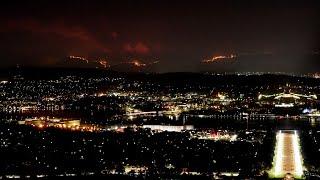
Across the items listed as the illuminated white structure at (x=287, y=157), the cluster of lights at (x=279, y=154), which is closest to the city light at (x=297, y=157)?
the illuminated white structure at (x=287, y=157)

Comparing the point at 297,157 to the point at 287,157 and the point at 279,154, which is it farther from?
the point at 279,154

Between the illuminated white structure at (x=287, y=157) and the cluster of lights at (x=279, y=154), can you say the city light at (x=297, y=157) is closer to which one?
the illuminated white structure at (x=287, y=157)

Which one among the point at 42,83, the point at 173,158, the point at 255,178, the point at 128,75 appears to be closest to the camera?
the point at 255,178

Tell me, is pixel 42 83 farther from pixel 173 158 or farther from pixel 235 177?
pixel 235 177

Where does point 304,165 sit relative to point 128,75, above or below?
below

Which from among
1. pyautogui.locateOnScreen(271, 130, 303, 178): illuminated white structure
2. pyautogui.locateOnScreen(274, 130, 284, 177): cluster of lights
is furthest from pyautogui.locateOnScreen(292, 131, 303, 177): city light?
pyautogui.locateOnScreen(274, 130, 284, 177): cluster of lights

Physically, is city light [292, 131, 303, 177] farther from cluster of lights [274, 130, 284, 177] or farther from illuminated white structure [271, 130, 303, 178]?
cluster of lights [274, 130, 284, 177]

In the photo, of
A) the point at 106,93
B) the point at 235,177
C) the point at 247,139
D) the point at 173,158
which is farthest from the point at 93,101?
the point at 235,177

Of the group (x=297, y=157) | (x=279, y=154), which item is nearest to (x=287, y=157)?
(x=297, y=157)
